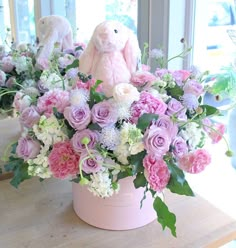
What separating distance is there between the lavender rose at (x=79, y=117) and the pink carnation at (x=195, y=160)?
0.19 meters

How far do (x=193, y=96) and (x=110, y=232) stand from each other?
0.35 meters

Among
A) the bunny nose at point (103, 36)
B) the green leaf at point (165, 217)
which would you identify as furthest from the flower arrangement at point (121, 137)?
the bunny nose at point (103, 36)

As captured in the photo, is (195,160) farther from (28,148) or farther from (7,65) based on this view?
(7,65)

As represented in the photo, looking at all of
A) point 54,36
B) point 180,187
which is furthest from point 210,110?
point 54,36

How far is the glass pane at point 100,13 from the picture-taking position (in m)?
1.40

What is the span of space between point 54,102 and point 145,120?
198 mm

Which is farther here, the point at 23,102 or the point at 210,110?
the point at 23,102

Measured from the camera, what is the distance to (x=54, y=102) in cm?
73

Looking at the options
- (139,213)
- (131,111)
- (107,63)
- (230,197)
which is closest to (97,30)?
(107,63)

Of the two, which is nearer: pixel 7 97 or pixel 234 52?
pixel 234 52

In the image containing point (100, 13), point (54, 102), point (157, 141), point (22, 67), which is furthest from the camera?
point (100, 13)

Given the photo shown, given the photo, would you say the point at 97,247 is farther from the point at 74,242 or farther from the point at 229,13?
the point at 229,13

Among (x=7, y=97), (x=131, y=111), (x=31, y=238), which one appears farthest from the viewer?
(x=7, y=97)

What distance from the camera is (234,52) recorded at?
1113 millimetres
